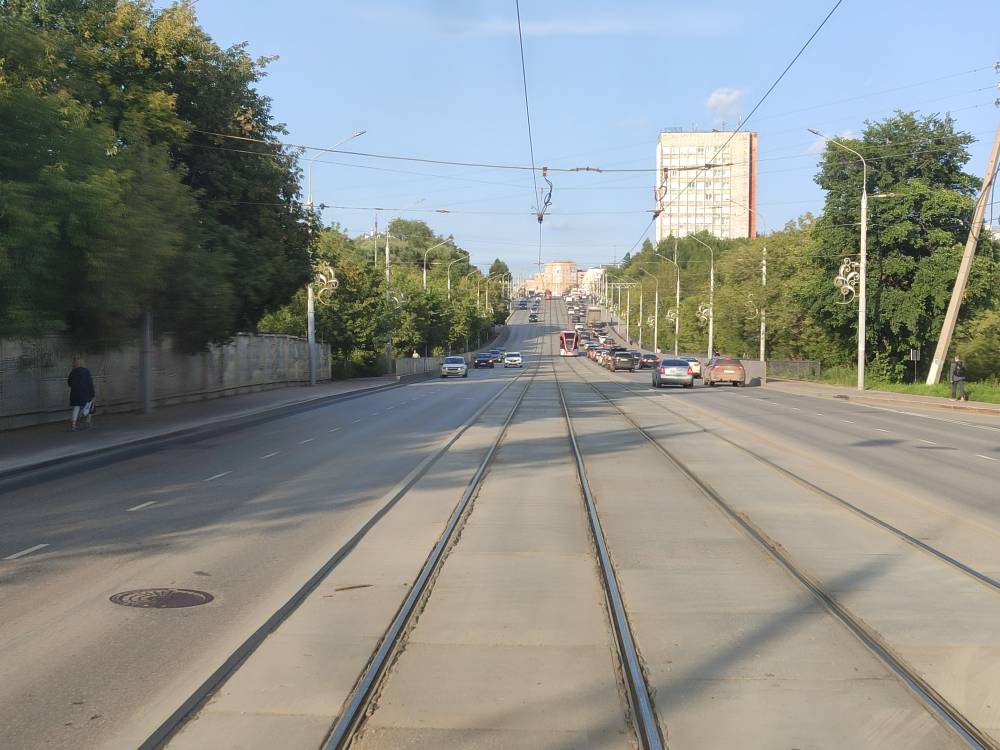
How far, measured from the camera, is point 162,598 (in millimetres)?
8375

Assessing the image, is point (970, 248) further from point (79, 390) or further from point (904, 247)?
point (79, 390)

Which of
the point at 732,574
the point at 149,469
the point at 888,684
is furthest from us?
the point at 149,469

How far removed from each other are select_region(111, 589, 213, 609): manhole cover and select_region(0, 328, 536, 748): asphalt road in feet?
0.41

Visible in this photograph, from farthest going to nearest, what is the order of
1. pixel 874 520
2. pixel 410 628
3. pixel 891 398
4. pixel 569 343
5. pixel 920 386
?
1. pixel 569 343
2. pixel 920 386
3. pixel 891 398
4. pixel 874 520
5. pixel 410 628

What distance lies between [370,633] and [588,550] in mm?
3667

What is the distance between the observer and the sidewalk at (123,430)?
19.2 m

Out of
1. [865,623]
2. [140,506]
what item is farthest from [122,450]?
[865,623]

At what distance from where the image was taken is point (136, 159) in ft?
82.5

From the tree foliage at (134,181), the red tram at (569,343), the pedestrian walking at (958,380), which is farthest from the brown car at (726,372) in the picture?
the red tram at (569,343)

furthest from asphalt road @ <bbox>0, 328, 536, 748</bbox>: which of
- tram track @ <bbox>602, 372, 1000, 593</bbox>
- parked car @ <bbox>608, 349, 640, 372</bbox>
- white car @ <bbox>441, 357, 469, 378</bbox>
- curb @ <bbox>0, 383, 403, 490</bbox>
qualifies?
parked car @ <bbox>608, 349, 640, 372</bbox>

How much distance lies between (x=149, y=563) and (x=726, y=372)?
51.1 m

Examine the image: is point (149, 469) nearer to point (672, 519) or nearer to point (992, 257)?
point (672, 519)

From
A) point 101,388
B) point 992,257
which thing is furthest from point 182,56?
point 992,257

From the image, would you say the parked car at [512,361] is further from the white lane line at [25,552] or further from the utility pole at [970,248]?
the white lane line at [25,552]
